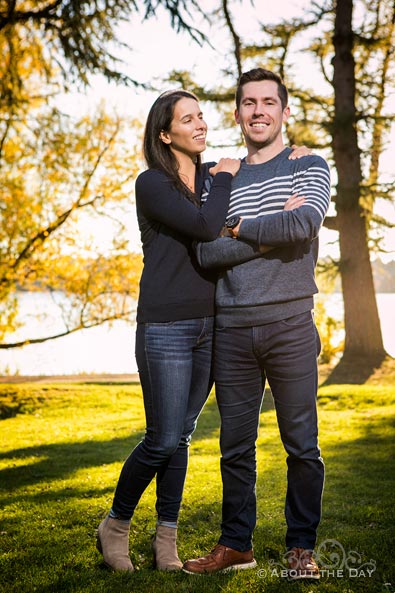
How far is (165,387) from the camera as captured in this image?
2826 millimetres

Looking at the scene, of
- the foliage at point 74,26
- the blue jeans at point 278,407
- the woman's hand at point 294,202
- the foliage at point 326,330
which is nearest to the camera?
the woman's hand at point 294,202

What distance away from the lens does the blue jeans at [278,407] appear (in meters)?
2.79

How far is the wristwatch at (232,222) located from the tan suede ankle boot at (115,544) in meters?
1.44

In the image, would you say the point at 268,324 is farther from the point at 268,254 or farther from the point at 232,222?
the point at 232,222

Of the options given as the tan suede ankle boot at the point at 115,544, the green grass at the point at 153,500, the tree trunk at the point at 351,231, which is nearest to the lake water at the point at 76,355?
the tree trunk at the point at 351,231

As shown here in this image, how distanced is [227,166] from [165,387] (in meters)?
1.03

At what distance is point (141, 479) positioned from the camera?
290 centimetres

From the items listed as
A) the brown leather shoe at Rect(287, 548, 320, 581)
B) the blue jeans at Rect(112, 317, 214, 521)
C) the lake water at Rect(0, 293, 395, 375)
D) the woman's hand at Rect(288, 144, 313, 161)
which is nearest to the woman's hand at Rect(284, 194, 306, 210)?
the woman's hand at Rect(288, 144, 313, 161)

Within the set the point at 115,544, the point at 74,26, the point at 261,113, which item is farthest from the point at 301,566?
the point at 74,26

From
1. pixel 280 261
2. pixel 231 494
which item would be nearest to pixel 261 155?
pixel 280 261

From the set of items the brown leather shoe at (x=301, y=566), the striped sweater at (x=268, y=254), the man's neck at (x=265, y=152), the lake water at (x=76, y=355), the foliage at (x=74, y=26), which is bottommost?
the lake water at (x=76, y=355)

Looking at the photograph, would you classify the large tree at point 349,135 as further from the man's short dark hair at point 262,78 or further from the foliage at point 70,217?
the man's short dark hair at point 262,78

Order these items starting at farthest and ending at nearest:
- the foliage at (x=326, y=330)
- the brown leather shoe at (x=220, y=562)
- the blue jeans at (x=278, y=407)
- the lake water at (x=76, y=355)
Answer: the lake water at (x=76, y=355) < the foliage at (x=326, y=330) < the brown leather shoe at (x=220, y=562) < the blue jeans at (x=278, y=407)

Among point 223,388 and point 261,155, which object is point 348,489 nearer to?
point 223,388
